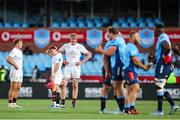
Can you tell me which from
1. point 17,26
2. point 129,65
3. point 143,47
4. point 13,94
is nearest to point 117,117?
point 129,65

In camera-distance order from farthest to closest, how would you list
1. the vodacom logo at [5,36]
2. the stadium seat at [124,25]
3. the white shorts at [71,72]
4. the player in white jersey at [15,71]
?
1. the stadium seat at [124,25]
2. the vodacom logo at [5,36]
3. the white shorts at [71,72]
4. the player in white jersey at [15,71]

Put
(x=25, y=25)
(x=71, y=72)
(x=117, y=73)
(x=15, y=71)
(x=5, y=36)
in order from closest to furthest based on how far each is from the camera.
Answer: (x=117, y=73)
(x=15, y=71)
(x=71, y=72)
(x=5, y=36)
(x=25, y=25)

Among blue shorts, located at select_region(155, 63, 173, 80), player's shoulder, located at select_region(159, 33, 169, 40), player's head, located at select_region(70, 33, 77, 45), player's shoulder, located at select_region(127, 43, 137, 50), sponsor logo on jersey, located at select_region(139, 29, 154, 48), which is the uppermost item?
sponsor logo on jersey, located at select_region(139, 29, 154, 48)

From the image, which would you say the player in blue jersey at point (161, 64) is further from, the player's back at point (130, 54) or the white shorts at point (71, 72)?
the white shorts at point (71, 72)

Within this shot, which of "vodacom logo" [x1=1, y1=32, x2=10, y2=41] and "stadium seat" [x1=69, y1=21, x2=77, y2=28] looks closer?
"vodacom logo" [x1=1, y1=32, x2=10, y2=41]

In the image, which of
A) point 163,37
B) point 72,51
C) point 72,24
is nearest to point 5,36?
point 72,24

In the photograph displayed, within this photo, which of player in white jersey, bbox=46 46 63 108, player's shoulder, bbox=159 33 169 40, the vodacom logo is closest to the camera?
player's shoulder, bbox=159 33 169 40

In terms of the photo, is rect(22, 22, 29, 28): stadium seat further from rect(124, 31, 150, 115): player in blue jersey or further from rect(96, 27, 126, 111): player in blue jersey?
rect(124, 31, 150, 115): player in blue jersey

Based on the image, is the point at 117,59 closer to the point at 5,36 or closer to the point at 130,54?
the point at 130,54

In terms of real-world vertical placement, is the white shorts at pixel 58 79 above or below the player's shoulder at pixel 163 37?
below

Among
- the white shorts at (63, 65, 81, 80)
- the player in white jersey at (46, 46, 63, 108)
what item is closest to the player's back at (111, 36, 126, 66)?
the player in white jersey at (46, 46, 63, 108)

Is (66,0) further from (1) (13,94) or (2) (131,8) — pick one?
(1) (13,94)

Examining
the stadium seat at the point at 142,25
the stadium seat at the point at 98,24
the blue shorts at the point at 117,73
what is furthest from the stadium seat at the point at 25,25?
the blue shorts at the point at 117,73

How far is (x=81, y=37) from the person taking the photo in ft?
120
